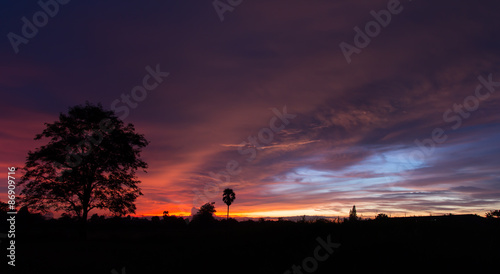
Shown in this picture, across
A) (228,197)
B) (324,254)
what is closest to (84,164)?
(324,254)

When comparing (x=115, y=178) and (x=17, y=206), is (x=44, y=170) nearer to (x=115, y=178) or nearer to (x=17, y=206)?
(x=17, y=206)

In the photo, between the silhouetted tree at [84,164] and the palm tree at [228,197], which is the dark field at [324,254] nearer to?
the silhouetted tree at [84,164]

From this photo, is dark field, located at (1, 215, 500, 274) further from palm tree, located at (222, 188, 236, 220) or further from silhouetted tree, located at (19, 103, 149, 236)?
palm tree, located at (222, 188, 236, 220)

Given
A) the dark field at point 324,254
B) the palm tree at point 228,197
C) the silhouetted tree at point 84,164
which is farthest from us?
the palm tree at point 228,197

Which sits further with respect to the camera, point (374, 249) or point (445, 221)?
point (445, 221)

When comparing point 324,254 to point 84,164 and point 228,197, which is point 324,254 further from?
point 228,197

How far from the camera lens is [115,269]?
13719 mm

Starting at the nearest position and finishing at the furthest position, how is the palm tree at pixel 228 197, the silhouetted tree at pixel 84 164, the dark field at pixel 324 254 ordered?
the dark field at pixel 324 254
the silhouetted tree at pixel 84 164
the palm tree at pixel 228 197

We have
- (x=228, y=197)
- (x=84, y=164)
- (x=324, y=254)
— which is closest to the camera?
(x=324, y=254)

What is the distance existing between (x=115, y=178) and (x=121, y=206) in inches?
117

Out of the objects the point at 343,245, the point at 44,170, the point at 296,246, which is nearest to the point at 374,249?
the point at 343,245

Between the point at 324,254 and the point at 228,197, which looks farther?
the point at 228,197

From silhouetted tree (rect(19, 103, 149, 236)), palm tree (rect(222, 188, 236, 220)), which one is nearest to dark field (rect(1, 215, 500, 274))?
silhouetted tree (rect(19, 103, 149, 236))

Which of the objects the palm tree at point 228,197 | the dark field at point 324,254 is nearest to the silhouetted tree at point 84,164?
the dark field at point 324,254
